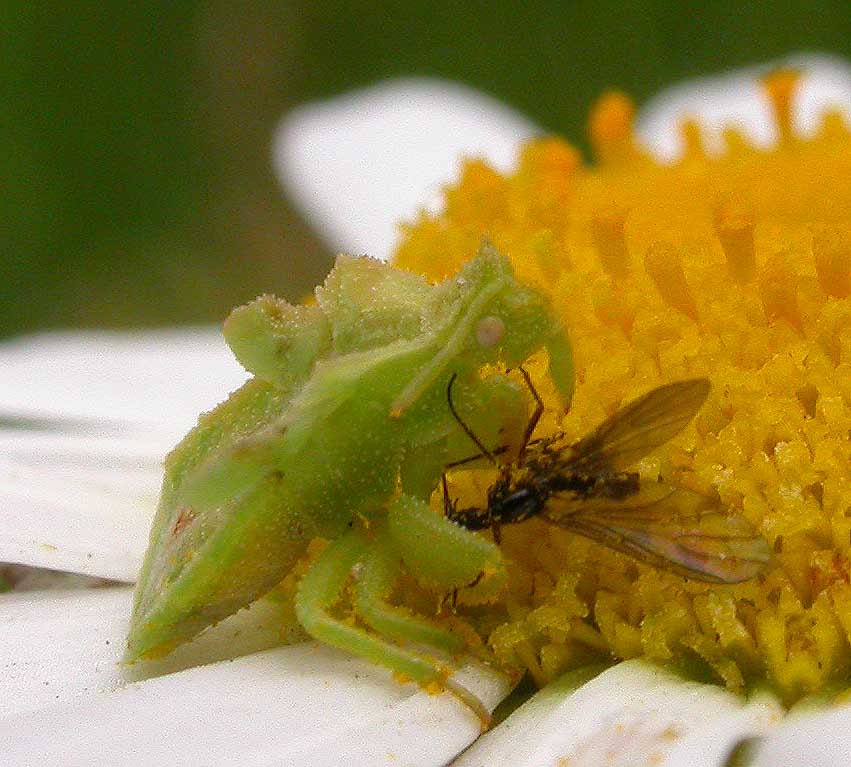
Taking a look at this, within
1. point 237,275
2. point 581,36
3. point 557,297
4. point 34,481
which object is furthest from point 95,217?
point 557,297

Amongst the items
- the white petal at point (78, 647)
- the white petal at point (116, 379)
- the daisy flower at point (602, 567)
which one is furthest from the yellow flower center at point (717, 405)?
the white petal at point (116, 379)

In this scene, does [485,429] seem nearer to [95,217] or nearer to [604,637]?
[604,637]

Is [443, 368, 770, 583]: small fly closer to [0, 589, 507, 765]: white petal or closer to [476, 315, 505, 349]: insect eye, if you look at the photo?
[476, 315, 505, 349]: insect eye

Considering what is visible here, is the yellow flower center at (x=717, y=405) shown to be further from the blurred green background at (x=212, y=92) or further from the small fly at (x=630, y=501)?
the blurred green background at (x=212, y=92)

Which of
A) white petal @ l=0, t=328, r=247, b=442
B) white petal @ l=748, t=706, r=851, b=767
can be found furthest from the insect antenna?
white petal @ l=0, t=328, r=247, b=442

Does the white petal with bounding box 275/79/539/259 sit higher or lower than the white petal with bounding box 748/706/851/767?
higher

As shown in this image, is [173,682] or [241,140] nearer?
[173,682]

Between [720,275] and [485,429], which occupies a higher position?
[720,275]
